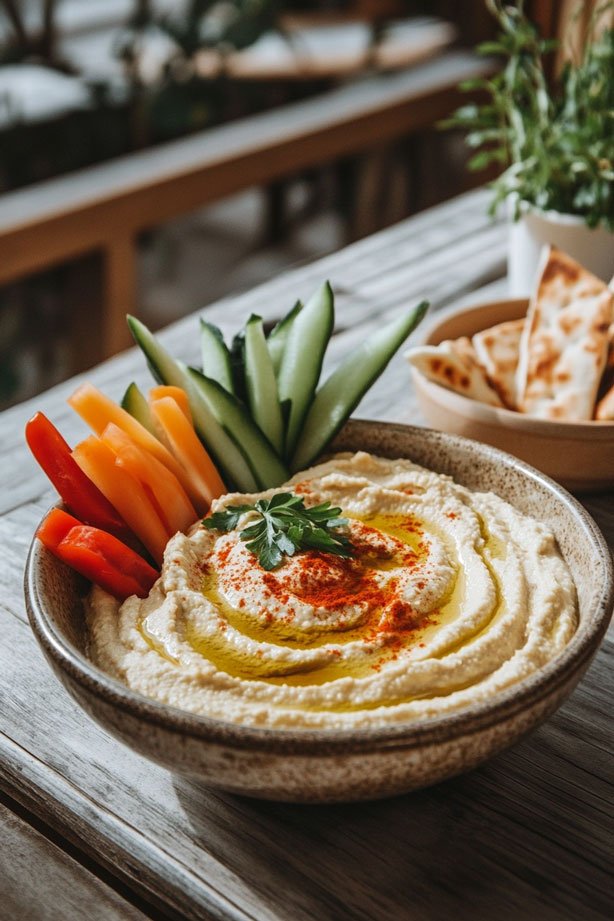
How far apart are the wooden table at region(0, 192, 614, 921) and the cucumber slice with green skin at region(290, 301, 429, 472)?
0.58 metres

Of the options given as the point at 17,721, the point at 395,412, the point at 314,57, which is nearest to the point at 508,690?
the point at 17,721

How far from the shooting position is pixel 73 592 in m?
1.43

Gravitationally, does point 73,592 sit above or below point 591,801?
above

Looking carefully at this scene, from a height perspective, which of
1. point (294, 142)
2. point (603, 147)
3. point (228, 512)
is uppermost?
point (603, 147)

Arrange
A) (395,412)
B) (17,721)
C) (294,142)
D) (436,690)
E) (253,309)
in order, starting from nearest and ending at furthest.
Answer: (436,690) → (17,721) → (395,412) → (253,309) → (294,142)

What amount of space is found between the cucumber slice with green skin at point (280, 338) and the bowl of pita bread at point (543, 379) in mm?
225

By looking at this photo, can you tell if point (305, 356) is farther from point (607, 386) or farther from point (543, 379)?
point (607, 386)

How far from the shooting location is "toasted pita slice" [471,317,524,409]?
2059mm

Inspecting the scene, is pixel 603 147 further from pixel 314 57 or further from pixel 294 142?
pixel 314 57

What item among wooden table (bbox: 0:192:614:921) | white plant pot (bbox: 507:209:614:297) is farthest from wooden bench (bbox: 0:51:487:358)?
wooden table (bbox: 0:192:614:921)

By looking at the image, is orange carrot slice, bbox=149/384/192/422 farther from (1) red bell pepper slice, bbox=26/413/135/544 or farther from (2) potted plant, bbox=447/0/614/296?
(2) potted plant, bbox=447/0/614/296

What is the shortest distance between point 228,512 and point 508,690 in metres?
0.56

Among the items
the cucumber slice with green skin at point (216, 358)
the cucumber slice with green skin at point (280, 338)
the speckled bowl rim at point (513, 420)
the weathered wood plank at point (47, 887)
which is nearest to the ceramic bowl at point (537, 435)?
the speckled bowl rim at point (513, 420)

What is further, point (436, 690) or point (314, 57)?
point (314, 57)
